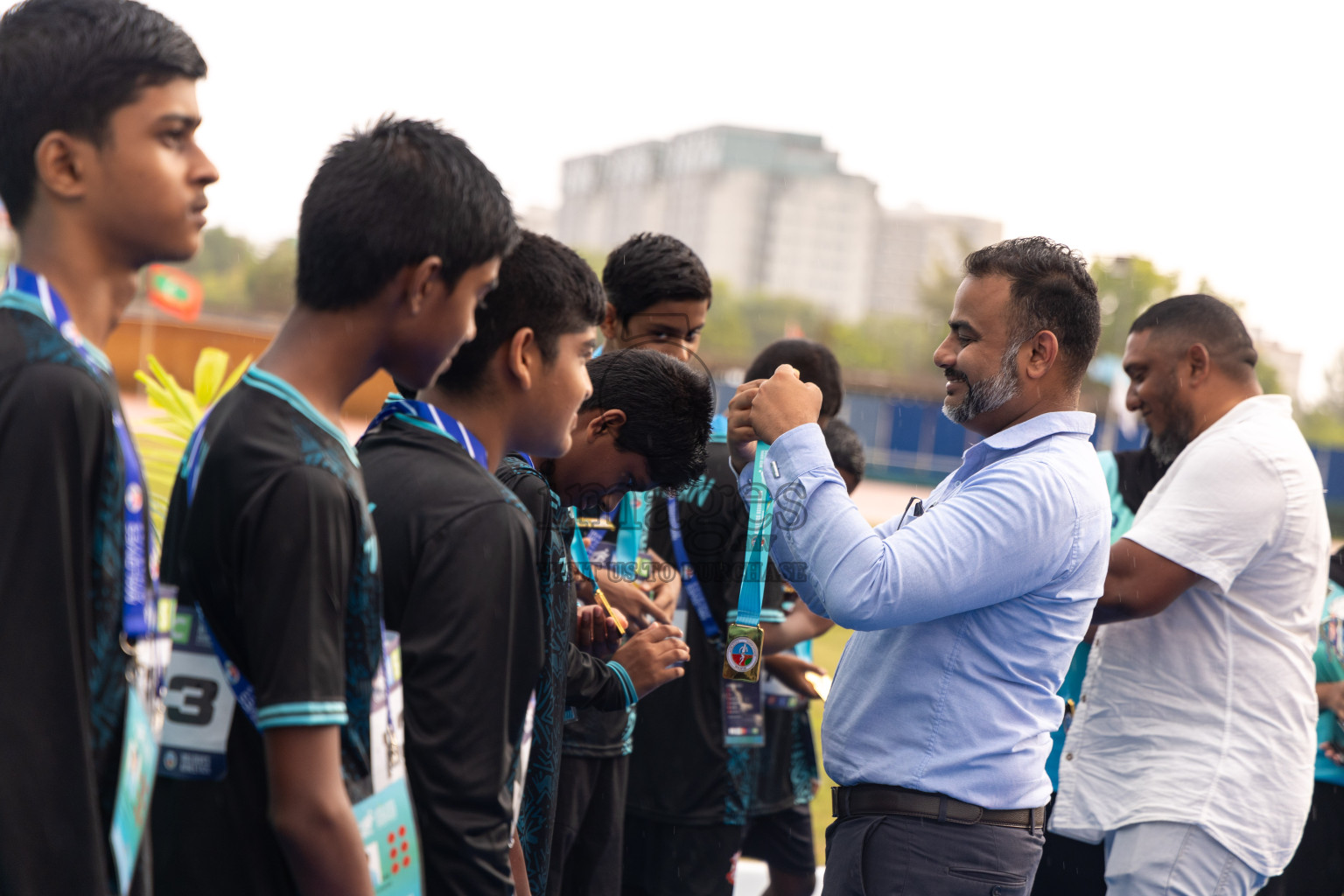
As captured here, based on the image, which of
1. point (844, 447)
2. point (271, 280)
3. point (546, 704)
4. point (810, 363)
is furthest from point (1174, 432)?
point (271, 280)

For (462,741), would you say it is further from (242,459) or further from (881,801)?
(881,801)

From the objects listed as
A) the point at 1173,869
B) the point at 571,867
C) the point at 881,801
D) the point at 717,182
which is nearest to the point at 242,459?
the point at 881,801

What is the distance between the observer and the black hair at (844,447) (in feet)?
13.4

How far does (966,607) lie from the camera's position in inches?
92.7

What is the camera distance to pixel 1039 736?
2488 millimetres

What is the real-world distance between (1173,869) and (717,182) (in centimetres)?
10289

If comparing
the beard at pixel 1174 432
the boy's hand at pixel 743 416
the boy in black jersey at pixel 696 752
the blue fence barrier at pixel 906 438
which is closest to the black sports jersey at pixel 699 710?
the boy in black jersey at pixel 696 752

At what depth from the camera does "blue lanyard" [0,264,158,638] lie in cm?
136

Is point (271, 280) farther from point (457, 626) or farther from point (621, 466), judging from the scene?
point (457, 626)

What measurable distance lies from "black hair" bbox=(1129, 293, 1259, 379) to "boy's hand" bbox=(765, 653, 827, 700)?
1581 mm

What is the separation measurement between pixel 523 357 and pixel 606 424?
33.1 inches

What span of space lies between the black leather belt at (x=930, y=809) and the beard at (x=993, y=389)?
33.6 inches

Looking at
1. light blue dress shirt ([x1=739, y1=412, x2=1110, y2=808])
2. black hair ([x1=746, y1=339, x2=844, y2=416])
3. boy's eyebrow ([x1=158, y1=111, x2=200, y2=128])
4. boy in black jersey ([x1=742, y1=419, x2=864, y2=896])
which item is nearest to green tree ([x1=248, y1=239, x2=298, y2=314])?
black hair ([x1=746, y1=339, x2=844, y2=416])

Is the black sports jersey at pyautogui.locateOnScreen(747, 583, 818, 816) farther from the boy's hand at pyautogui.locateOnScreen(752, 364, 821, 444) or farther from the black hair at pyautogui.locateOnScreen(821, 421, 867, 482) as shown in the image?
the boy's hand at pyautogui.locateOnScreen(752, 364, 821, 444)
